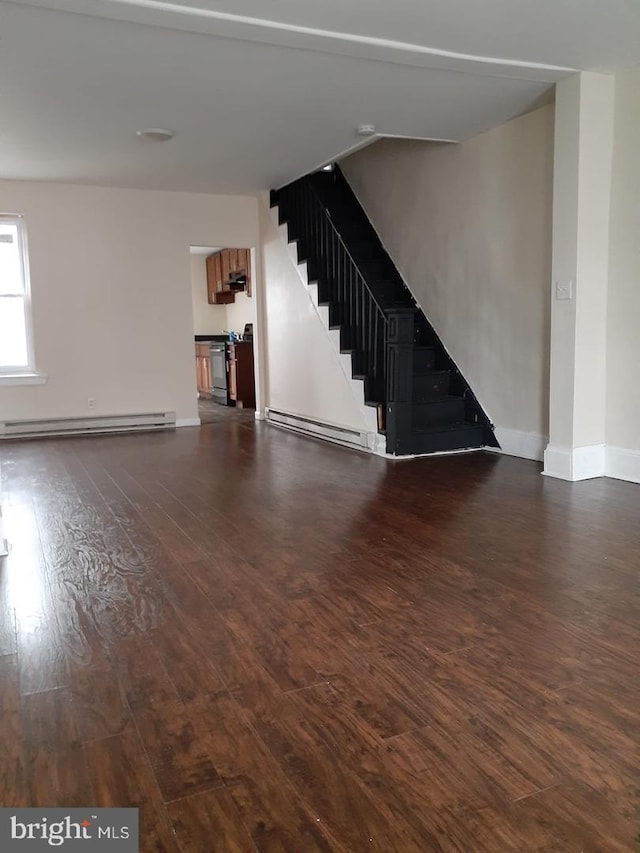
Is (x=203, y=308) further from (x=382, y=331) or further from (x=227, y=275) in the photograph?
(x=382, y=331)

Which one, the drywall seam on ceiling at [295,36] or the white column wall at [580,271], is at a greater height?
the drywall seam on ceiling at [295,36]

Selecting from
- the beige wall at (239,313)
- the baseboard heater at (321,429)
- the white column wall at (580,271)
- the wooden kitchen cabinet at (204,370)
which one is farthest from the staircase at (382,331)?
the wooden kitchen cabinet at (204,370)

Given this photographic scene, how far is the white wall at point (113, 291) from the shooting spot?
263 inches

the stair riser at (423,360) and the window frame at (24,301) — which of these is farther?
the window frame at (24,301)

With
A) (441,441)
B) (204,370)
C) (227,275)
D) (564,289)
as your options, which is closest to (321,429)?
(441,441)

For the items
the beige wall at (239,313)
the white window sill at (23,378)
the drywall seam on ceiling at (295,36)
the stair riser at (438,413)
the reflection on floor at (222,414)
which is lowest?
the reflection on floor at (222,414)

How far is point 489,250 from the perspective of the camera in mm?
5234

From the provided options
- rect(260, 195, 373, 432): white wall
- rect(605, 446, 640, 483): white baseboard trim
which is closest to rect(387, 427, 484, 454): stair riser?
rect(260, 195, 373, 432): white wall

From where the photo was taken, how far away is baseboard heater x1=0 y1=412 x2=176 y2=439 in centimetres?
677

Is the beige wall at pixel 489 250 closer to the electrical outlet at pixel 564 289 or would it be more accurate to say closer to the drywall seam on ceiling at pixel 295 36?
the electrical outlet at pixel 564 289

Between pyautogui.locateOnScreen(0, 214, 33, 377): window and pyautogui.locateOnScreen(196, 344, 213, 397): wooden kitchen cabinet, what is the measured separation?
13.5 feet

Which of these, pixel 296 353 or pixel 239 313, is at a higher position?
pixel 239 313

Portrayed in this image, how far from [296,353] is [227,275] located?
4234 millimetres

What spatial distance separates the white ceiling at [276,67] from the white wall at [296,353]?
165 cm
